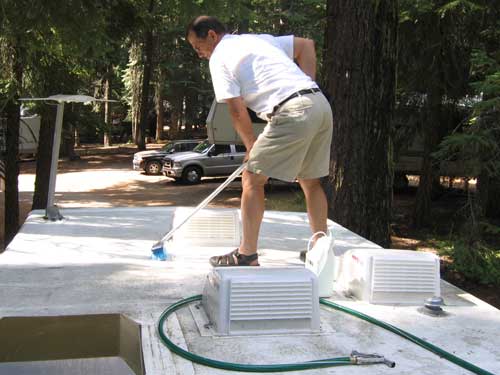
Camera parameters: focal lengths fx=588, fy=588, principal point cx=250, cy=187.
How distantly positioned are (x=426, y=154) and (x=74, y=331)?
10.9 metres

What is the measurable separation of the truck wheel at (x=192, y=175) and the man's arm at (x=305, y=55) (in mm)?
15973

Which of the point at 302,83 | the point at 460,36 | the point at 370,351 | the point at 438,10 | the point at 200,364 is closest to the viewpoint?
the point at 200,364

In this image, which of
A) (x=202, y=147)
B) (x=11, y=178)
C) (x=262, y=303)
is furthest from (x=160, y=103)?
(x=262, y=303)

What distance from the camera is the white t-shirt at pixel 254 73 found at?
315 centimetres

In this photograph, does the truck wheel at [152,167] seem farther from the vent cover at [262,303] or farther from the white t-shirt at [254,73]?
the vent cover at [262,303]

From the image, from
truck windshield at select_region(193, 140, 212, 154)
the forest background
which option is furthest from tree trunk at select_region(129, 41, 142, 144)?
the forest background

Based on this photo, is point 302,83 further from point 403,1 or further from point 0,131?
point 0,131

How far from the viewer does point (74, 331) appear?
2.34 m

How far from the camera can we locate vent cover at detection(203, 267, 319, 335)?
94.8 inches

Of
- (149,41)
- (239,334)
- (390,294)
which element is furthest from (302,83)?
(149,41)

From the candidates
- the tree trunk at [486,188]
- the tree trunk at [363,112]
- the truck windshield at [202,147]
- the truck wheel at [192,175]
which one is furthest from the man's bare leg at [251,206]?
the truck windshield at [202,147]

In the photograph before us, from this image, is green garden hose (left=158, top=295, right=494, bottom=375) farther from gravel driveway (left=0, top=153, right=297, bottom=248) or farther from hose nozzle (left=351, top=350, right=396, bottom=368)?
gravel driveway (left=0, top=153, right=297, bottom=248)

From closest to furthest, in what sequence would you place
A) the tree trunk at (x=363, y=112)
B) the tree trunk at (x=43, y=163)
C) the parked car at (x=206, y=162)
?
the tree trunk at (x=363, y=112) → the tree trunk at (x=43, y=163) → the parked car at (x=206, y=162)

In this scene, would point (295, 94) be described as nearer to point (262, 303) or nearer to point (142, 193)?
point (262, 303)
